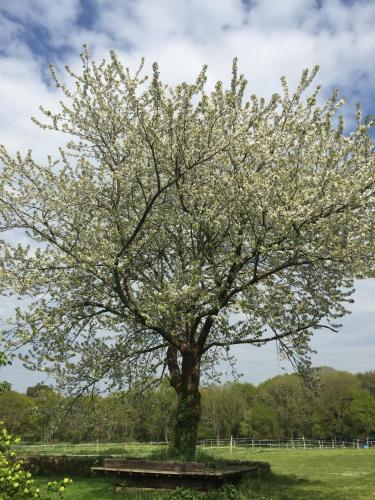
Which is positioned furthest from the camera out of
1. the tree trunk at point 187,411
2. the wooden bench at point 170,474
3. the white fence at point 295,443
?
the white fence at point 295,443

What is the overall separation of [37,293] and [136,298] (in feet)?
11.5

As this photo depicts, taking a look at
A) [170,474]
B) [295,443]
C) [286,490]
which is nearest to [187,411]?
[170,474]

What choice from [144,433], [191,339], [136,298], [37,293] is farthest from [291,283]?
[144,433]

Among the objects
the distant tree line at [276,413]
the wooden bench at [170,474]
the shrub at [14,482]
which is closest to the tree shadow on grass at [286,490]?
the wooden bench at [170,474]

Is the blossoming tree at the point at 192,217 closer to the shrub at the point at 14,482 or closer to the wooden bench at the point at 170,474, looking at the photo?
the wooden bench at the point at 170,474

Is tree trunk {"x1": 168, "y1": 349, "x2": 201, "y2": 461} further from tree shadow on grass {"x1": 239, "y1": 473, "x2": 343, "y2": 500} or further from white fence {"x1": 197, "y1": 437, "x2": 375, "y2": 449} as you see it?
white fence {"x1": 197, "y1": 437, "x2": 375, "y2": 449}

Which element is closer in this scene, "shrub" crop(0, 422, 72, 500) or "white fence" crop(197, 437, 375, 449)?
"shrub" crop(0, 422, 72, 500)

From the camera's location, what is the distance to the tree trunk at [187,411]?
1692cm

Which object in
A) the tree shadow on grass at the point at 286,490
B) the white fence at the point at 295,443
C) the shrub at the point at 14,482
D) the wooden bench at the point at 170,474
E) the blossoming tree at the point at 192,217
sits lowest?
the white fence at the point at 295,443

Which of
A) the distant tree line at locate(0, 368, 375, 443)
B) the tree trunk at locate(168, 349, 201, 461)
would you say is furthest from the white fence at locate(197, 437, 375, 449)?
the tree trunk at locate(168, 349, 201, 461)

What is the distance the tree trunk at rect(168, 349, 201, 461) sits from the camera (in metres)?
16.9

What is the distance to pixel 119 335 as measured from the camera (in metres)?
19.6

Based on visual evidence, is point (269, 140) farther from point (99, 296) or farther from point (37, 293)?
point (37, 293)

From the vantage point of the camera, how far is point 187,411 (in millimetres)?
17188
